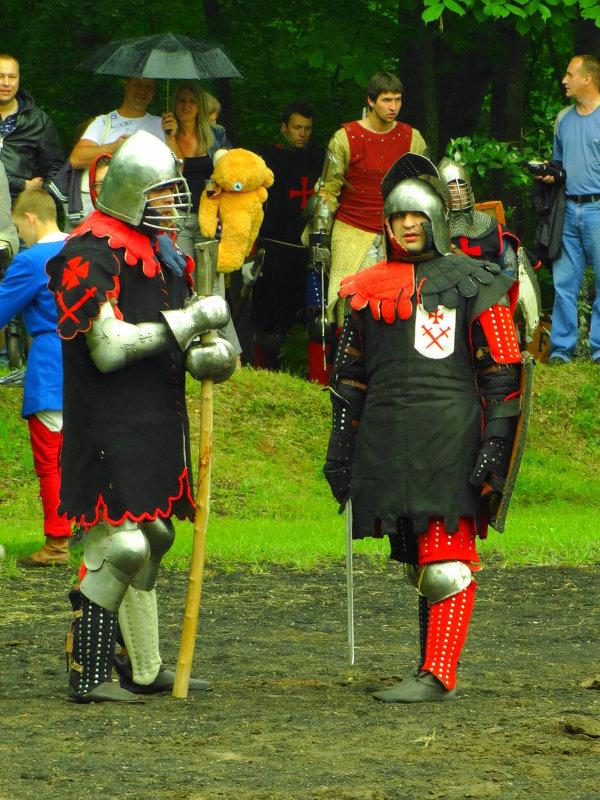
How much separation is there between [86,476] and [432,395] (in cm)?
129

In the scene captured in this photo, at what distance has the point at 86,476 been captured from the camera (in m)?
5.66

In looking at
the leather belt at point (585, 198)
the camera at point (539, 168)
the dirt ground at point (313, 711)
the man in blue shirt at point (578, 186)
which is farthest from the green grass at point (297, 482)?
the camera at point (539, 168)

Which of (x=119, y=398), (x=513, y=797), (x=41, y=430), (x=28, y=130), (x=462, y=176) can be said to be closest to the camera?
(x=513, y=797)

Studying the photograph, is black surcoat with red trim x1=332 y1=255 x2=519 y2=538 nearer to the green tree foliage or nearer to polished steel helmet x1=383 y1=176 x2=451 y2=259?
polished steel helmet x1=383 y1=176 x2=451 y2=259

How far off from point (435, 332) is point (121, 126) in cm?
529

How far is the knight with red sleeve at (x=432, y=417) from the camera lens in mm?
5668

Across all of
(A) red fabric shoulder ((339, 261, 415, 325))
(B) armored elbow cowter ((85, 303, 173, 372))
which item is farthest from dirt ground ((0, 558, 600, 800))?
(A) red fabric shoulder ((339, 261, 415, 325))

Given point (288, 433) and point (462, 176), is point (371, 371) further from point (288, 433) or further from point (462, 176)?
point (288, 433)

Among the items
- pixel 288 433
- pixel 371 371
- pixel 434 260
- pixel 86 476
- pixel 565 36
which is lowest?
pixel 288 433

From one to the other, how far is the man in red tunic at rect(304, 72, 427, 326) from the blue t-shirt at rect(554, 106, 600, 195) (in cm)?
123

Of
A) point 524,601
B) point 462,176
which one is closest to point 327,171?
point 462,176

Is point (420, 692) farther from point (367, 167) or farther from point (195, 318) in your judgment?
point (367, 167)

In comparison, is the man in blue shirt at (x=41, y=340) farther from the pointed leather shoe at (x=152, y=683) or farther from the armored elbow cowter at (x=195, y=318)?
the armored elbow cowter at (x=195, y=318)

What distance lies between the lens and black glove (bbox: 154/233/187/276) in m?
5.84
